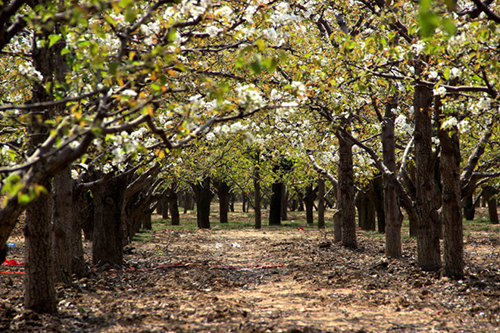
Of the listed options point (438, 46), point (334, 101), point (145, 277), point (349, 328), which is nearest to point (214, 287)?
point (145, 277)

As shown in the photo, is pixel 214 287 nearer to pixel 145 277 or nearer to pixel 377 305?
pixel 145 277

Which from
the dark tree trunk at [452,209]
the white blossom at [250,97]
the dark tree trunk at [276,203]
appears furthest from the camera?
the dark tree trunk at [276,203]

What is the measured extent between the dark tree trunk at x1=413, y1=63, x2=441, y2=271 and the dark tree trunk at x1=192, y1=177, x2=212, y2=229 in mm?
21124

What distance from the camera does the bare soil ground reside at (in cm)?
631

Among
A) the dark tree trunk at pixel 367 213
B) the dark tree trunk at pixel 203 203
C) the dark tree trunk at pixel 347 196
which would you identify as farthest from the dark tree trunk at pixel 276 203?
the dark tree trunk at pixel 347 196

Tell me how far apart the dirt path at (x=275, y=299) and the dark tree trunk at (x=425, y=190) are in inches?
19.2

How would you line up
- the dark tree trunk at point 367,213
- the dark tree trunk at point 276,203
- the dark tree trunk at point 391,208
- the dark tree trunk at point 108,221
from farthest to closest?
the dark tree trunk at point 276,203 → the dark tree trunk at point 367,213 → the dark tree trunk at point 391,208 → the dark tree trunk at point 108,221

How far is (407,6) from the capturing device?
942 cm

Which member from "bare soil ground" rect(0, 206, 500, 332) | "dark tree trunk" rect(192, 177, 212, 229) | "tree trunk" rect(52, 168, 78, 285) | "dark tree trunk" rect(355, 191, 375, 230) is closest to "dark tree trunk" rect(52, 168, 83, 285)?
"tree trunk" rect(52, 168, 78, 285)

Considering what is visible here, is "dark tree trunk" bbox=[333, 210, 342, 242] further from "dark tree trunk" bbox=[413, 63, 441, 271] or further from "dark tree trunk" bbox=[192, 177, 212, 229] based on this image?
"dark tree trunk" bbox=[192, 177, 212, 229]

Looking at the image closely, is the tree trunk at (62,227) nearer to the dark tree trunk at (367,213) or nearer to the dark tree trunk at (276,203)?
the dark tree trunk at (367,213)

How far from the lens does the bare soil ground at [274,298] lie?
20.7 feet

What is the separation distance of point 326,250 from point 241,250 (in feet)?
11.4

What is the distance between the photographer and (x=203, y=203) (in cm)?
3091
